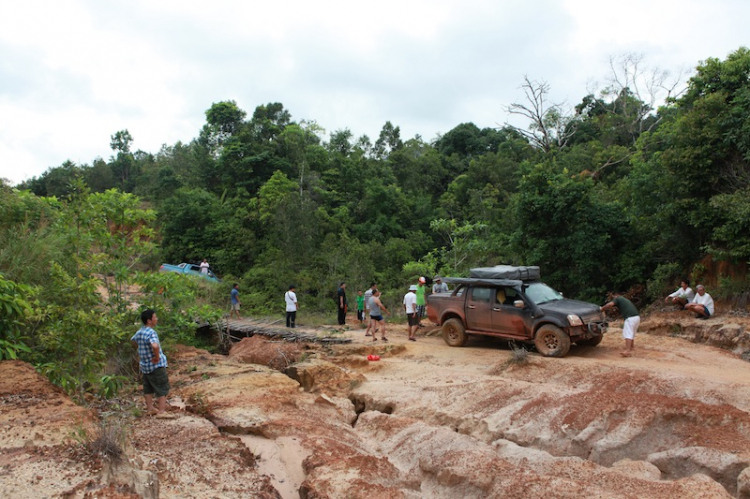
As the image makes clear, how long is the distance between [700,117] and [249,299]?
19.0m

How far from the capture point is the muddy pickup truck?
10914 millimetres

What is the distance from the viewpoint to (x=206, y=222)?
33.3 metres

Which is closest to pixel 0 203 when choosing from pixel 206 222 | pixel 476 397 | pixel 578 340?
pixel 476 397

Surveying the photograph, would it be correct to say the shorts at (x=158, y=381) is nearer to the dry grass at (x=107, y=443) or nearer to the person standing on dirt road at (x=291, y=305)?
the dry grass at (x=107, y=443)

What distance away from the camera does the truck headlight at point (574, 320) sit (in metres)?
10.7

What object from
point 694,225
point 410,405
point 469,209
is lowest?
point 410,405

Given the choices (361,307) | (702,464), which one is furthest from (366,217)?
(702,464)

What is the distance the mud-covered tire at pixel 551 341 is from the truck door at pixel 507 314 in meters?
0.42

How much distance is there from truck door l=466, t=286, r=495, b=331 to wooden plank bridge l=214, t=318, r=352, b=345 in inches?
139

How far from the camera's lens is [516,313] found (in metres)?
11.7

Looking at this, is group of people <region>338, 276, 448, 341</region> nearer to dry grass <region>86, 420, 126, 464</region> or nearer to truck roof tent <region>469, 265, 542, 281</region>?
truck roof tent <region>469, 265, 542, 281</region>

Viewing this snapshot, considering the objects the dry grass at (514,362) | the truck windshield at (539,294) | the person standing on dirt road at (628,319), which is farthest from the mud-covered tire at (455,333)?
the person standing on dirt road at (628,319)

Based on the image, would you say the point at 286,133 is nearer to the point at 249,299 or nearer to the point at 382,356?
the point at 249,299

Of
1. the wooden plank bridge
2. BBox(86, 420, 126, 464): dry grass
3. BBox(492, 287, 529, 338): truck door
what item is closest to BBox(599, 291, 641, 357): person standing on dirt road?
BBox(492, 287, 529, 338): truck door
